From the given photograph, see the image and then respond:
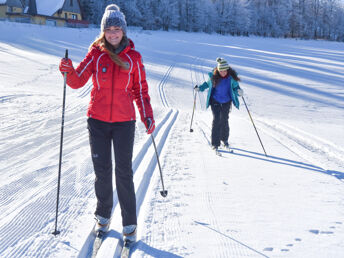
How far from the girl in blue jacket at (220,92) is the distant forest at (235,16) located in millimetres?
46549

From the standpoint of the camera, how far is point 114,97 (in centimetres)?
269

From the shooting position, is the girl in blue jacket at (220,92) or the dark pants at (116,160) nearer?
the dark pants at (116,160)

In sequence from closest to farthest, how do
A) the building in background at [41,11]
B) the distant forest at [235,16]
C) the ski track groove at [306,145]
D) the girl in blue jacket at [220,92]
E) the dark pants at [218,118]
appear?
the ski track groove at [306,145], the girl in blue jacket at [220,92], the dark pants at [218,118], the building in background at [41,11], the distant forest at [235,16]

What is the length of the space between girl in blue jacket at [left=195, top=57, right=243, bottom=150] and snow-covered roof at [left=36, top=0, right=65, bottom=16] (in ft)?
145

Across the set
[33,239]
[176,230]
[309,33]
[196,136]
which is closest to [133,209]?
[176,230]

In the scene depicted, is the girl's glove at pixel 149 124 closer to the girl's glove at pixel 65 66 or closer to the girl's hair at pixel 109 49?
the girl's hair at pixel 109 49

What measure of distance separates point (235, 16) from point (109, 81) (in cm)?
6452

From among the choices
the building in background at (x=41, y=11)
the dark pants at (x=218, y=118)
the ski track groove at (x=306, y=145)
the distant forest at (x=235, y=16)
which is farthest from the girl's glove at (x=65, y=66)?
the distant forest at (x=235, y=16)

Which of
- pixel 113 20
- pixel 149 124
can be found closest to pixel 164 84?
pixel 149 124

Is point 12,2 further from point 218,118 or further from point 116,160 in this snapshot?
point 116,160

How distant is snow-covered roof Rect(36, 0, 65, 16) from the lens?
4370cm

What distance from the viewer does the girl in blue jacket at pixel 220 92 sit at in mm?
5906

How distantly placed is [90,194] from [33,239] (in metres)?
1.03

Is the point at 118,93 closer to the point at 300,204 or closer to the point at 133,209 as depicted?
the point at 133,209
